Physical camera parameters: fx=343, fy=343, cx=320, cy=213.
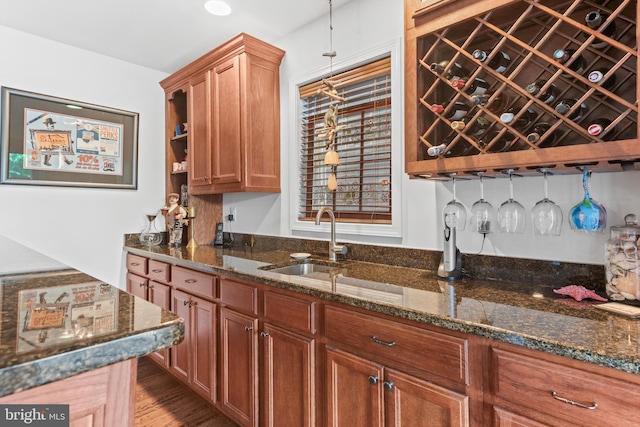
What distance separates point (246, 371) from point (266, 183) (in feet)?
4.20

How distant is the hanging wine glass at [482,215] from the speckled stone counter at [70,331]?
1262 mm

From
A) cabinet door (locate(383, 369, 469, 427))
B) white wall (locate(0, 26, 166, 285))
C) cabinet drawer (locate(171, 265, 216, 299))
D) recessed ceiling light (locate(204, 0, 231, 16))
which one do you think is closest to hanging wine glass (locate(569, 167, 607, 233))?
cabinet door (locate(383, 369, 469, 427))

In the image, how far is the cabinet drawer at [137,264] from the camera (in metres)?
2.79

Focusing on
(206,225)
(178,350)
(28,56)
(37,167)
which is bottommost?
(178,350)

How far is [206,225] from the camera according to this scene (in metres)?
3.10

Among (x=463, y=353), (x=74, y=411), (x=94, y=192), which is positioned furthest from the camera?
(x=94, y=192)

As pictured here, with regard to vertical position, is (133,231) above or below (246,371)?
above

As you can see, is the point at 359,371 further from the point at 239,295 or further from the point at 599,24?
the point at 599,24

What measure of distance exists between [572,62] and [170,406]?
9.02 ft

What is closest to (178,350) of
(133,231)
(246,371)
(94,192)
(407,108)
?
(246,371)

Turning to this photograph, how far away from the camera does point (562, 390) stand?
2.88 feet

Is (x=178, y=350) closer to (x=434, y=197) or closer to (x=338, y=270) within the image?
(x=338, y=270)

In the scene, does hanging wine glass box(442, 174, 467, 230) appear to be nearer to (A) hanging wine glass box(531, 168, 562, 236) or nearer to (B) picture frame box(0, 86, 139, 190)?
(A) hanging wine glass box(531, 168, 562, 236)

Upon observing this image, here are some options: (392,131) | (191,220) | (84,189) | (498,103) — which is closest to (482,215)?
(498,103)
